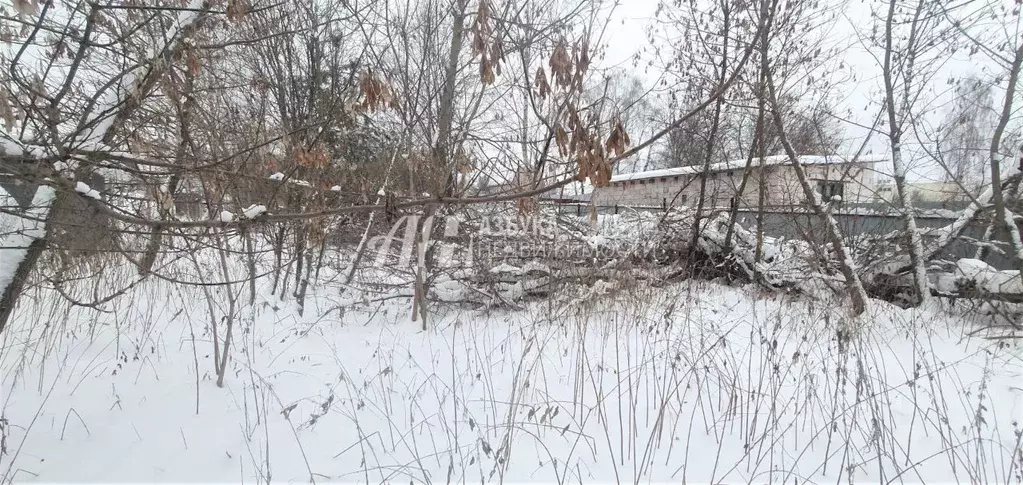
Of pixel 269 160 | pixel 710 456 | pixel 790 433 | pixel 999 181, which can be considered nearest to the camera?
pixel 710 456

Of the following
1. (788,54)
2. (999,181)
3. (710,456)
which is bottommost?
(710,456)

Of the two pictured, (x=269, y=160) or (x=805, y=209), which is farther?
(x=805, y=209)

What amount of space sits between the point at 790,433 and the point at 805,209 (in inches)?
156

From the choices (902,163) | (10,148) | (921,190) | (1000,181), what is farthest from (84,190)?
(921,190)

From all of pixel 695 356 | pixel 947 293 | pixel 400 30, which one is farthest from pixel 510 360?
pixel 947 293

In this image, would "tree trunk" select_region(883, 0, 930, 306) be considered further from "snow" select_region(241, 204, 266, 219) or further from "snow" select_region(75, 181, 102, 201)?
"snow" select_region(75, 181, 102, 201)

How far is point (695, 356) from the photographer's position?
2.87 m

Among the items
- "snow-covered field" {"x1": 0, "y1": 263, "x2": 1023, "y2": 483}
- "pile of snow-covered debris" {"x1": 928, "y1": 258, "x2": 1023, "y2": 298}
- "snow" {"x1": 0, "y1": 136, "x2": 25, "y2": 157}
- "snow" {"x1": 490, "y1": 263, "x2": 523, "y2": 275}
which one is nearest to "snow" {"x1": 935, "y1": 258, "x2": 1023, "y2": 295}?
"pile of snow-covered debris" {"x1": 928, "y1": 258, "x2": 1023, "y2": 298}

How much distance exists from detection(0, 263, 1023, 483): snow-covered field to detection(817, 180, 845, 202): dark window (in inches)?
79.9

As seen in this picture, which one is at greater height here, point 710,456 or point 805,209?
point 805,209

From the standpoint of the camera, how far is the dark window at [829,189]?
5187 millimetres

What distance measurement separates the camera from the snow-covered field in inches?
74.3

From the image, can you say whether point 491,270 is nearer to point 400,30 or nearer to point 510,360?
point 510,360

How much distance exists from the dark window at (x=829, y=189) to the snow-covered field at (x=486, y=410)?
6.66 feet
